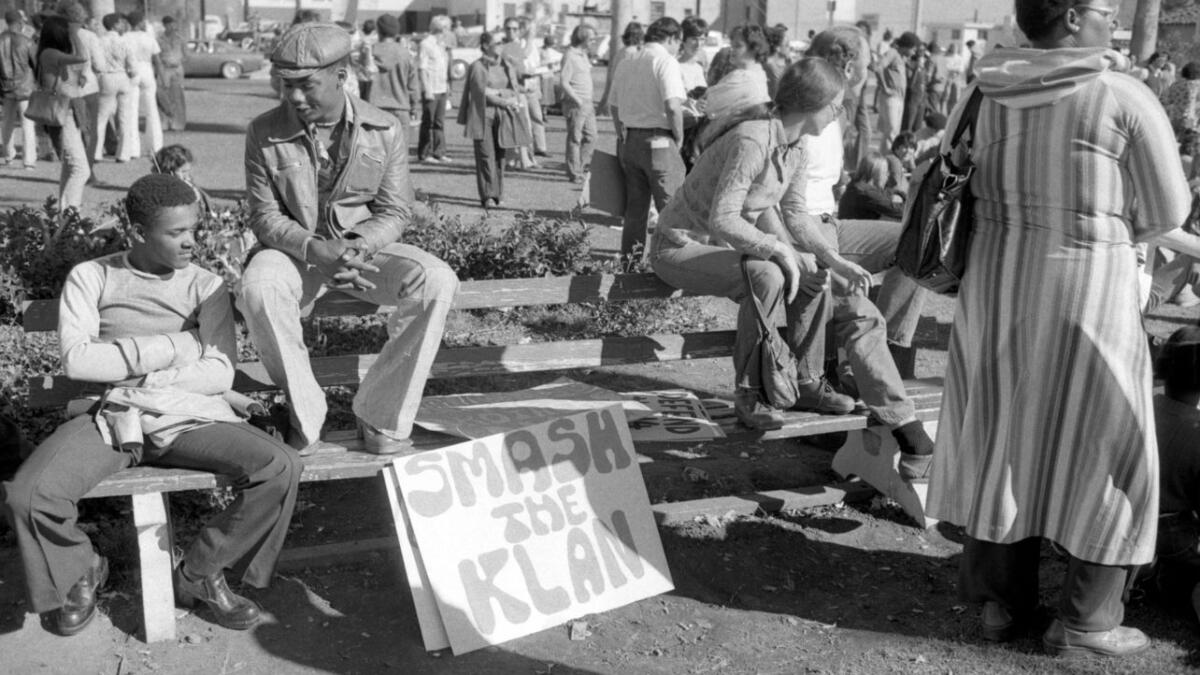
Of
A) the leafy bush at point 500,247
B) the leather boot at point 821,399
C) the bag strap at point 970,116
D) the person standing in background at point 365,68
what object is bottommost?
the leather boot at point 821,399

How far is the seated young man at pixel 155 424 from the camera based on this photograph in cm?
384

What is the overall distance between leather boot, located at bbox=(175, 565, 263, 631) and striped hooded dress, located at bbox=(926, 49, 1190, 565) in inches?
90.3

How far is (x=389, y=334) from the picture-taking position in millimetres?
4371

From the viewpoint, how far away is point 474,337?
7.10 meters

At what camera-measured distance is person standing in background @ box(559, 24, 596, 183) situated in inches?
530

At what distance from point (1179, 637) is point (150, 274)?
3518mm

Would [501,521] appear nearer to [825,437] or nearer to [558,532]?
[558,532]

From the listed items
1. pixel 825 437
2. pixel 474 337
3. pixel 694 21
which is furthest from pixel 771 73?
pixel 825 437

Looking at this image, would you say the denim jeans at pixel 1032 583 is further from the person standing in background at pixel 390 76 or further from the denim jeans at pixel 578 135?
the person standing in background at pixel 390 76

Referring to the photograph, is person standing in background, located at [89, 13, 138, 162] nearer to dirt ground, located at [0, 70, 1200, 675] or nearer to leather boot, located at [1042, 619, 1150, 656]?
dirt ground, located at [0, 70, 1200, 675]

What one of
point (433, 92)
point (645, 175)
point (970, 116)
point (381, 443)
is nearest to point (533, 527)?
point (381, 443)

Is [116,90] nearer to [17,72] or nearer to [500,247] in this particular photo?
[17,72]

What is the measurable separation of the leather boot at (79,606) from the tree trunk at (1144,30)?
1913 centimetres

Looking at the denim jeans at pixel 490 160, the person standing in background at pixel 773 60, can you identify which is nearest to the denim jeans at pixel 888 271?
the person standing in background at pixel 773 60
